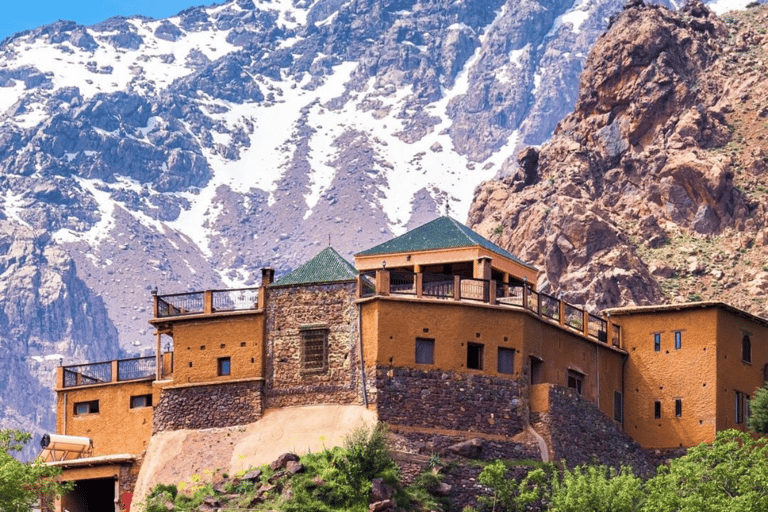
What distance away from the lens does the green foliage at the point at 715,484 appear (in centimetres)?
7219

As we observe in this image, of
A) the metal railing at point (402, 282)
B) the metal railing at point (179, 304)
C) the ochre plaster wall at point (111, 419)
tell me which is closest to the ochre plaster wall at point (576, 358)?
the metal railing at point (402, 282)

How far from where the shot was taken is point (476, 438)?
8294 cm

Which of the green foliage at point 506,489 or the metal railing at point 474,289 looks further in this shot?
the metal railing at point 474,289

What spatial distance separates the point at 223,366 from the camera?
287 feet

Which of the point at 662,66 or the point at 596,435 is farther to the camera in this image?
the point at 662,66

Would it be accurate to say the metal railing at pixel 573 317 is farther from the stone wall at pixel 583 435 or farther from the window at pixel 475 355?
the window at pixel 475 355

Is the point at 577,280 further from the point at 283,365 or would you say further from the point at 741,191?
the point at 283,365

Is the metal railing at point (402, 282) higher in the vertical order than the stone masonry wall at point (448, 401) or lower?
higher

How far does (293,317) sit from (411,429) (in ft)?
26.5

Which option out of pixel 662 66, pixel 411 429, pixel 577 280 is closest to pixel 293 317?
pixel 411 429

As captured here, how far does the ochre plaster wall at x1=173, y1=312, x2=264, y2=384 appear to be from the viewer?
284ft

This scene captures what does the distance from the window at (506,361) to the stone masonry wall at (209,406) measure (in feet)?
35.9

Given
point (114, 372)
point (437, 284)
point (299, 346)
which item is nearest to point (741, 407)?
point (437, 284)

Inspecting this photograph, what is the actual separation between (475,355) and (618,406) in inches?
484
